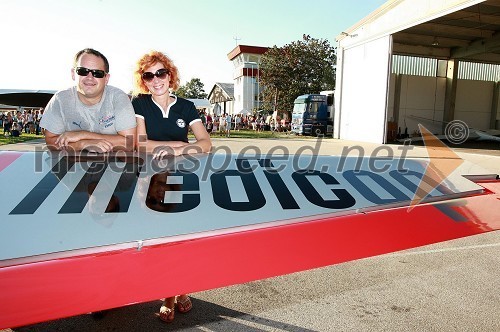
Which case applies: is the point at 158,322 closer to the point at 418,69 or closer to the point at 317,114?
the point at 317,114

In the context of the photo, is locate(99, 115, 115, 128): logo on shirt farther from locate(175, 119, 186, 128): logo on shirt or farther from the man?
locate(175, 119, 186, 128): logo on shirt

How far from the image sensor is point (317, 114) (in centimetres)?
2530

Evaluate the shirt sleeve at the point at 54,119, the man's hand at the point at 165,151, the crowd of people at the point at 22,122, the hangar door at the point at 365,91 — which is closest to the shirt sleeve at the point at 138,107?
the shirt sleeve at the point at 54,119

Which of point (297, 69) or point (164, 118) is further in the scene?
point (297, 69)

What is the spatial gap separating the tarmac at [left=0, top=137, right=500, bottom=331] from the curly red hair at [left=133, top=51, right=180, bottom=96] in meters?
0.66

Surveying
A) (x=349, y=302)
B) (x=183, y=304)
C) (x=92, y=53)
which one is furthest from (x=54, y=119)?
(x=349, y=302)

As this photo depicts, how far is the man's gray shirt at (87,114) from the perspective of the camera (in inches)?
77.2

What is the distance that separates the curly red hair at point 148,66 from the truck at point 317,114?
76.1ft

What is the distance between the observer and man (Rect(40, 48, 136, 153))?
6.36ft

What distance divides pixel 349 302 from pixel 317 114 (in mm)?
23203

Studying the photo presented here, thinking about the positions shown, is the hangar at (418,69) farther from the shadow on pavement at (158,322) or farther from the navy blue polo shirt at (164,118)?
the shadow on pavement at (158,322)

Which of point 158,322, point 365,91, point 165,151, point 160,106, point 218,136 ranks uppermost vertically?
point 365,91

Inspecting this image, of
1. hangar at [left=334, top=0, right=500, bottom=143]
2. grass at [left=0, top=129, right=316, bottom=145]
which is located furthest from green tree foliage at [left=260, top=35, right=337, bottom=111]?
hangar at [left=334, top=0, right=500, bottom=143]

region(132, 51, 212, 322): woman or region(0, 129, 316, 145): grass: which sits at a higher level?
region(132, 51, 212, 322): woman
